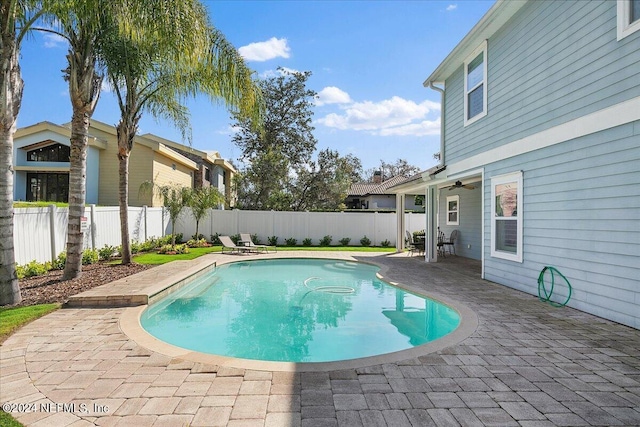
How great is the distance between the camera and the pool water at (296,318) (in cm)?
564

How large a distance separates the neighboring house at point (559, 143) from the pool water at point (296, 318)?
88.1 inches

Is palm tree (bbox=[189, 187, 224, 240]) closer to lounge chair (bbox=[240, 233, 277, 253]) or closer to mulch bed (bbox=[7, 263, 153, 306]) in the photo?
lounge chair (bbox=[240, 233, 277, 253])

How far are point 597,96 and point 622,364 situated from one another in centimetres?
403

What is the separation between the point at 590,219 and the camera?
233 inches

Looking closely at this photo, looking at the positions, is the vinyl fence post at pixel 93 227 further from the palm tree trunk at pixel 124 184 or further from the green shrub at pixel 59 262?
the green shrub at pixel 59 262

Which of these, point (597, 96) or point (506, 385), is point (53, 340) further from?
point (597, 96)

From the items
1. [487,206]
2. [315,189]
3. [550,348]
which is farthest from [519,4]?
[315,189]

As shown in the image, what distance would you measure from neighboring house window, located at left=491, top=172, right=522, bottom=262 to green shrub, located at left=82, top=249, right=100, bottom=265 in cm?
1092

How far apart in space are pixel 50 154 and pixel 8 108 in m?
14.4

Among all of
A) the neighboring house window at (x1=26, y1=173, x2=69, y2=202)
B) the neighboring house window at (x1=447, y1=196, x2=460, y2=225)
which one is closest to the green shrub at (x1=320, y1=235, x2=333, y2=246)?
the neighboring house window at (x1=447, y1=196, x2=460, y2=225)

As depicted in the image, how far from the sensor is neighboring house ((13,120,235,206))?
17.4 meters

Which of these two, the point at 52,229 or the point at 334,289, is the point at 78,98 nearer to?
the point at 52,229

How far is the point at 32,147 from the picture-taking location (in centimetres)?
1791

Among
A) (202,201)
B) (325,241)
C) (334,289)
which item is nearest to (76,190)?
(334,289)
